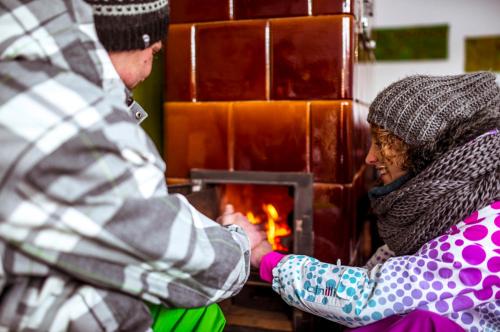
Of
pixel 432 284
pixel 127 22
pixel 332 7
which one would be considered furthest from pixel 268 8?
pixel 432 284

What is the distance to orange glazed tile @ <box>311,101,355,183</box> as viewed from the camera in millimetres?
1640

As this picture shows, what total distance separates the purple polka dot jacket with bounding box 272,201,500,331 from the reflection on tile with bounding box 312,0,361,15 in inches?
32.3

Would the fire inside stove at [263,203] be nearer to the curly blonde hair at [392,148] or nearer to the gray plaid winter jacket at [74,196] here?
the curly blonde hair at [392,148]

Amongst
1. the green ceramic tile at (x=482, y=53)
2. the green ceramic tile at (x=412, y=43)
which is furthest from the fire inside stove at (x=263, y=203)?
the green ceramic tile at (x=482, y=53)

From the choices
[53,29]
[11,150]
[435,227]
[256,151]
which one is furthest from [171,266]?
[256,151]

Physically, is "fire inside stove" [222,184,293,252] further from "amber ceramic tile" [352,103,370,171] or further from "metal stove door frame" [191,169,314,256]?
"amber ceramic tile" [352,103,370,171]

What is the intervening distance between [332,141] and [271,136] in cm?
21

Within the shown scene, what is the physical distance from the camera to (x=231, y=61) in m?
1.73

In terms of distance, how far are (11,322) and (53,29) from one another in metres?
0.47

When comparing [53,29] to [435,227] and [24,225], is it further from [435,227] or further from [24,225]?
[435,227]

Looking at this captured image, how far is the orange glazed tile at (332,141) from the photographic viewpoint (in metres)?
1.64

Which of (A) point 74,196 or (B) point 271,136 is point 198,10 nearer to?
(B) point 271,136

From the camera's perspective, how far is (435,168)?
3.81 feet

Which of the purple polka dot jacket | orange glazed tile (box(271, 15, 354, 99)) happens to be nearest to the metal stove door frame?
orange glazed tile (box(271, 15, 354, 99))
